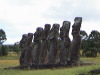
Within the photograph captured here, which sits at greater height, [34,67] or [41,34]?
[41,34]

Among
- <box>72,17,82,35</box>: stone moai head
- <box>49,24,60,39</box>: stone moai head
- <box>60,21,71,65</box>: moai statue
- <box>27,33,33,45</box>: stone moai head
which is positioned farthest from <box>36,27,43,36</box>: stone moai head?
<box>72,17,82,35</box>: stone moai head

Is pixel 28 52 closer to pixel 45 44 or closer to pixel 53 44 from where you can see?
pixel 45 44

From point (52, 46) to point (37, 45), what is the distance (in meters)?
2.48

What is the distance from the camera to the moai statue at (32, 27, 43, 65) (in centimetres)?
2595

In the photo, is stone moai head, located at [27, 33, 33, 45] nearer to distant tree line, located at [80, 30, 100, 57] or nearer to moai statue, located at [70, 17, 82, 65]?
moai statue, located at [70, 17, 82, 65]

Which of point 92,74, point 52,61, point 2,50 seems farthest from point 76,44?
point 2,50

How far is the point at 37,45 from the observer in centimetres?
2622

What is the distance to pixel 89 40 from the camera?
5641 cm

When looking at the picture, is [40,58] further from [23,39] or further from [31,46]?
[23,39]

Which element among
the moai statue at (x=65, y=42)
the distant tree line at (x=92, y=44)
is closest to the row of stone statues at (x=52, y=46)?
the moai statue at (x=65, y=42)

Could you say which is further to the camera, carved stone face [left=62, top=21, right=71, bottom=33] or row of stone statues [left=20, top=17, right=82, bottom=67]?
carved stone face [left=62, top=21, right=71, bottom=33]

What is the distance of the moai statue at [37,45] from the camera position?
26.0 m

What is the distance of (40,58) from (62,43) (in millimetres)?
3270

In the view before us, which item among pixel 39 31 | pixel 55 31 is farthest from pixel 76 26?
pixel 39 31
